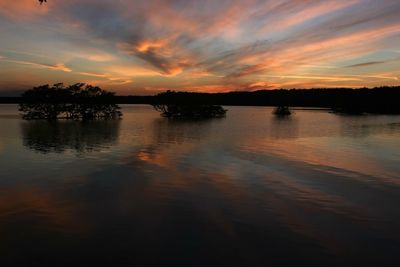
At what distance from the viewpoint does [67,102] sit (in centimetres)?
7481

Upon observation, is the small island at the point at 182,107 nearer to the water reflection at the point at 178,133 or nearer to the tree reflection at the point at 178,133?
the water reflection at the point at 178,133

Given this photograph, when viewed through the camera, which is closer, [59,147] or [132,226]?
[132,226]

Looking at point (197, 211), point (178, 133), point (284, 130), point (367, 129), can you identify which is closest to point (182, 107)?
point (284, 130)

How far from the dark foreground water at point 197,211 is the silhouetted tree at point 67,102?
51.3 meters

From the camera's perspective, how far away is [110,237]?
1024cm

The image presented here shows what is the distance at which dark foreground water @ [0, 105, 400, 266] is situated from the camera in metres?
9.17

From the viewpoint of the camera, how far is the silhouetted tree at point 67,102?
72.4 meters

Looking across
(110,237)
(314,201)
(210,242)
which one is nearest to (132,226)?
(110,237)

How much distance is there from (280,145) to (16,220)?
2678 cm

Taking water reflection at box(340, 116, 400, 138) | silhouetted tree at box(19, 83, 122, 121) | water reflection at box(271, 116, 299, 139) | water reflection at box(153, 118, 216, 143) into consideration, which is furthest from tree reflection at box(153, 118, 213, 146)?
silhouetted tree at box(19, 83, 122, 121)

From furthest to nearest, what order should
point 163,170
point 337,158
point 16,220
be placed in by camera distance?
point 337,158 → point 163,170 → point 16,220

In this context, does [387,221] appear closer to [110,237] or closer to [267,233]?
[267,233]

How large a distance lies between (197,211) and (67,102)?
68671 millimetres

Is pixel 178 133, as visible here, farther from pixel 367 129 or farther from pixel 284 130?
pixel 367 129
